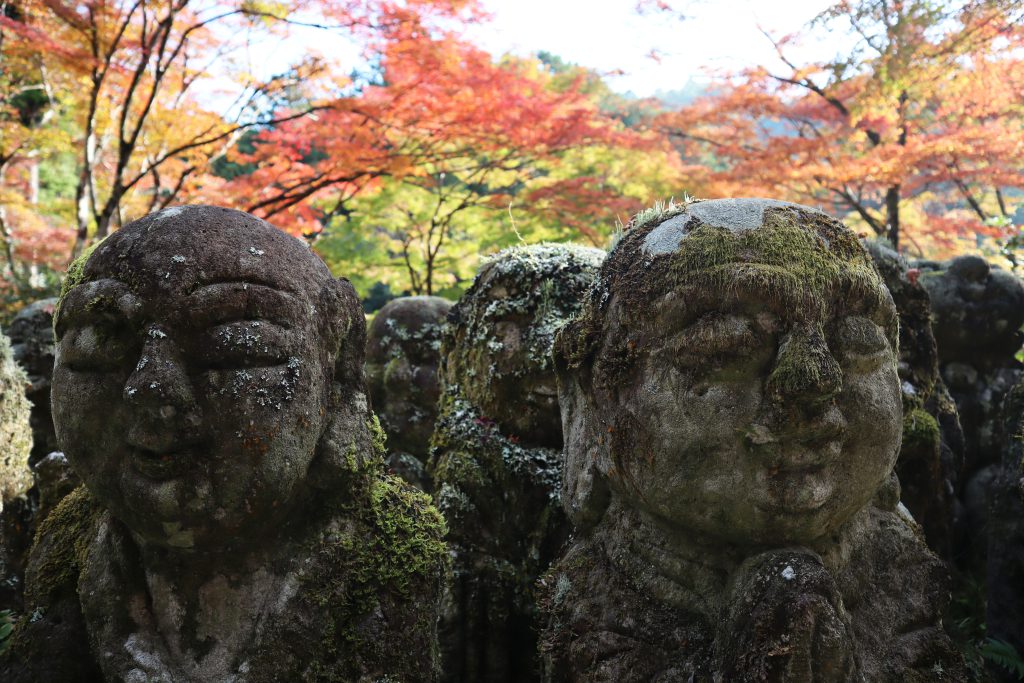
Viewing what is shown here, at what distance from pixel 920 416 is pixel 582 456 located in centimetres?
256

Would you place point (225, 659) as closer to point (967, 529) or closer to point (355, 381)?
point (355, 381)

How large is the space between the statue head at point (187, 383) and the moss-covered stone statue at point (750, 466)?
1419 millimetres

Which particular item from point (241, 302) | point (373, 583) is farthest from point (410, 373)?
point (241, 302)

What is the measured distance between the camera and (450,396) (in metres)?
5.61

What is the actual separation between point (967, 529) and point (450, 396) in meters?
5.09

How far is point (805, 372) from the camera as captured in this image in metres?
2.83

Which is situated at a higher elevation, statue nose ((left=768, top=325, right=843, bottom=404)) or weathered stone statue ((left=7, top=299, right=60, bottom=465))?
statue nose ((left=768, top=325, right=843, bottom=404))

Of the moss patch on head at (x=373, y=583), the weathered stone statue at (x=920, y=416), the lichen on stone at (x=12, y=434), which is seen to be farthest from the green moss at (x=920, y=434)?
the lichen on stone at (x=12, y=434)

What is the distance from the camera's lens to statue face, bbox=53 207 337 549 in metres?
2.64

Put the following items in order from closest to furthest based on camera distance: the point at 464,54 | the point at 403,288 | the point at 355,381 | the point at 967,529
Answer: the point at 355,381 < the point at 967,529 < the point at 464,54 < the point at 403,288

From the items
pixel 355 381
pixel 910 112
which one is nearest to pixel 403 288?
pixel 910 112

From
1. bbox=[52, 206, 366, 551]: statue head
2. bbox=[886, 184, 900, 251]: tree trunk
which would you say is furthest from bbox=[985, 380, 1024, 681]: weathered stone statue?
bbox=[886, 184, 900, 251]: tree trunk

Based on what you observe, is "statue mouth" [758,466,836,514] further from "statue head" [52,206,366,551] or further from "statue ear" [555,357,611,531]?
"statue head" [52,206,366,551]

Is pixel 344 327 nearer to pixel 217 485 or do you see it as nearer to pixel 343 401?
pixel 343 401
